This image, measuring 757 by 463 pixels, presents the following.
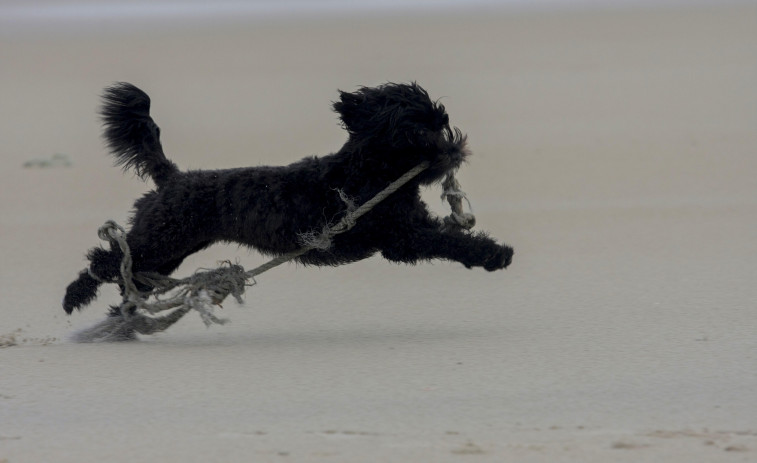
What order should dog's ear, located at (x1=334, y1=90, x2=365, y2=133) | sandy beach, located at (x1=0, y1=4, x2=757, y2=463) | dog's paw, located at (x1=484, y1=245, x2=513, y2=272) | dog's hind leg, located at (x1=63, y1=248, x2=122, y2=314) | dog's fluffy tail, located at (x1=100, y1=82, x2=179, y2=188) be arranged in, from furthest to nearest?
1. dog's fluffy tail, located at (x1=100, y1=82, x2=179, y2=188)
2. dog's hind leg, located at (x1=63, y1=248, x2=122, y2=314)
3. dog's ear, located at (x1=334, y1=90, x2=365, y2=133)
4. dog's paw, located at (x1=484, y1=245, x2=513, y2=272)
5. sandy beach, located at (x1=0, y1=4, x2=757, y2=463)

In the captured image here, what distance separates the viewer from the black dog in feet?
19.0

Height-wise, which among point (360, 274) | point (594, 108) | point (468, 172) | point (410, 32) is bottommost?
point (360, 274)

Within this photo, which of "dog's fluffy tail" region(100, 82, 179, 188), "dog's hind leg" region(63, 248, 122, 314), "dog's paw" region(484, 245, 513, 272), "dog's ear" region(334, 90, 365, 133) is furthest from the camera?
"dog's fluffy tail" region(100, 82, 179, 188)

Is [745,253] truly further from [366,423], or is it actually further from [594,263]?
[366,423]

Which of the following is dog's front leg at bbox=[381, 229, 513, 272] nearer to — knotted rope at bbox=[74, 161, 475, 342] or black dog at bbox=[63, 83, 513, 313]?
black dog at bbox=[63, 83, 513, 313]

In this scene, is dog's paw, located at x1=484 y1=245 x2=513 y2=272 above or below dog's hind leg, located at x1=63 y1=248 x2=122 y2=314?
above

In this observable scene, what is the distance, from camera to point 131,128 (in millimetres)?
6141

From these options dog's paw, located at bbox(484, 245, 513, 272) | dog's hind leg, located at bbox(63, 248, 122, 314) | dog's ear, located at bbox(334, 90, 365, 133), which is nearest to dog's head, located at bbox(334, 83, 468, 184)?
dog's ear, located at bbox(334, 90, 365, 133)

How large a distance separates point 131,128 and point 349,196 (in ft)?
4.12

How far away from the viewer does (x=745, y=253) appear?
8.11 metres

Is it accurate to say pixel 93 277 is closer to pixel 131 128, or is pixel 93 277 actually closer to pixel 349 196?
pixel 131 128

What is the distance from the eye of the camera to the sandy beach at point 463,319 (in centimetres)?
414

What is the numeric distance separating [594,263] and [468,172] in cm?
509

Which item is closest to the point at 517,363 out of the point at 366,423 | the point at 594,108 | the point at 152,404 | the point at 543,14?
the point at 366,423
